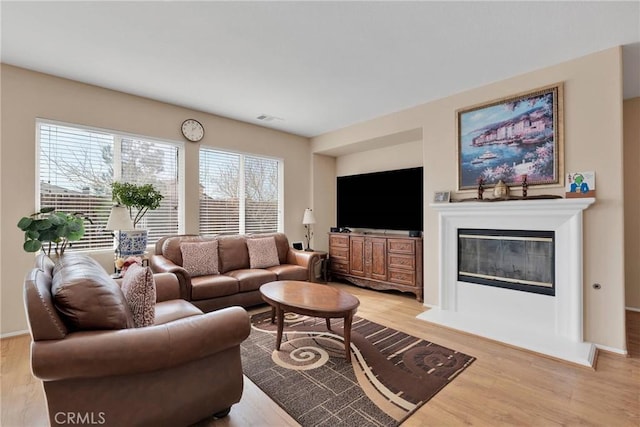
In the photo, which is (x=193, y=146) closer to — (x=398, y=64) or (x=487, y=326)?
(x=398, y=64)

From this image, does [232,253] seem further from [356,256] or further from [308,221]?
[356,256]

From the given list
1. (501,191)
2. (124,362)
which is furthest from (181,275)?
(501,191)

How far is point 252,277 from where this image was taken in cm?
363

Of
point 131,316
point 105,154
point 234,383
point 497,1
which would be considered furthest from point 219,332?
point 105,154

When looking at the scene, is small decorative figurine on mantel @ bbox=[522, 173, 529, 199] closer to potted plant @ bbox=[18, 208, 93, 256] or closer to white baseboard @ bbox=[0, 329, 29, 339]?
potted plant @ bbox=[18, 208, 93, 256]

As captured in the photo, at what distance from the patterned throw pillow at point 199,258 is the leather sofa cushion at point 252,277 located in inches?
9.8

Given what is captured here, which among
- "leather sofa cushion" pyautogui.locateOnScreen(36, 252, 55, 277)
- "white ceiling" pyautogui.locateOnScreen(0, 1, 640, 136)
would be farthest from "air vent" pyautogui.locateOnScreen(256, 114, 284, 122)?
"leather sofa cushion" pyautogui.locateOnScreen(36, 252, 55, 277)

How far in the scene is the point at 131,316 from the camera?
1.66 metres

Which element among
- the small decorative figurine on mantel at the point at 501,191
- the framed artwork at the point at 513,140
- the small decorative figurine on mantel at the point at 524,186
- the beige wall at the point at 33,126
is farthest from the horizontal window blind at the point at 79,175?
the small decorative figurine on mantel at the point at 524,186

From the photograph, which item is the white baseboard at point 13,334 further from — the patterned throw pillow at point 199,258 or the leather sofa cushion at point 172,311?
the leather sofa cushion at point 172,311

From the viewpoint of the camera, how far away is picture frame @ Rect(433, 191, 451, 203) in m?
3.57

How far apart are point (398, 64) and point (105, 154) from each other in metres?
3.46

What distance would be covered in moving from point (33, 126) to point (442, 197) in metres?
4.55

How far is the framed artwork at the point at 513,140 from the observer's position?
288 centimetres
